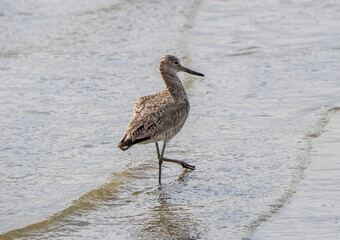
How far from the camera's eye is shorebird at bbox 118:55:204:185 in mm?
6496

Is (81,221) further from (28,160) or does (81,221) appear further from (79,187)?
(28,160)

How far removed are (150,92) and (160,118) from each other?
2.90 meters

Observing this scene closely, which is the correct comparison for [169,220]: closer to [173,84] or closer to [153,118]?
[153,118]

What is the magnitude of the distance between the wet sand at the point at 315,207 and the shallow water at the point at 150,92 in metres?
0.12

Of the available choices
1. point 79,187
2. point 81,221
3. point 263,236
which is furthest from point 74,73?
point 263,236

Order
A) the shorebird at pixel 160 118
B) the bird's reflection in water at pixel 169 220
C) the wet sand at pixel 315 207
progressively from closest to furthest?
1. the wet sand at pixel 315 207
2. the bird's reflection in water at pixel 169 220
3. the shorebird at pixel 160 118

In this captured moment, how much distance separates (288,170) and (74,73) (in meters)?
4.44

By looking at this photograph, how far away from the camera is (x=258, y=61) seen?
10750 mm

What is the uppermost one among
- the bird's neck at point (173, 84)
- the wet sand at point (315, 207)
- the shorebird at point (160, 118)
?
the bird's neck at point (173, 84)

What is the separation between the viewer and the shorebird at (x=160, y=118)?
650 centimetres

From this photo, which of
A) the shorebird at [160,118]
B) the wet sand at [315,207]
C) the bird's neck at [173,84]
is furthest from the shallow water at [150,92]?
the bird's neck at [173,84]

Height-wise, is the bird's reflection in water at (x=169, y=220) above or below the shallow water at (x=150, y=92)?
below

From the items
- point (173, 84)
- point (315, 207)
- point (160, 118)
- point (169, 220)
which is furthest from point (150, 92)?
point (315, 207)

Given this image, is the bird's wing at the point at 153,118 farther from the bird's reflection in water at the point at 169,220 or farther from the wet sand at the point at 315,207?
the wet sand at the point at 315,207
